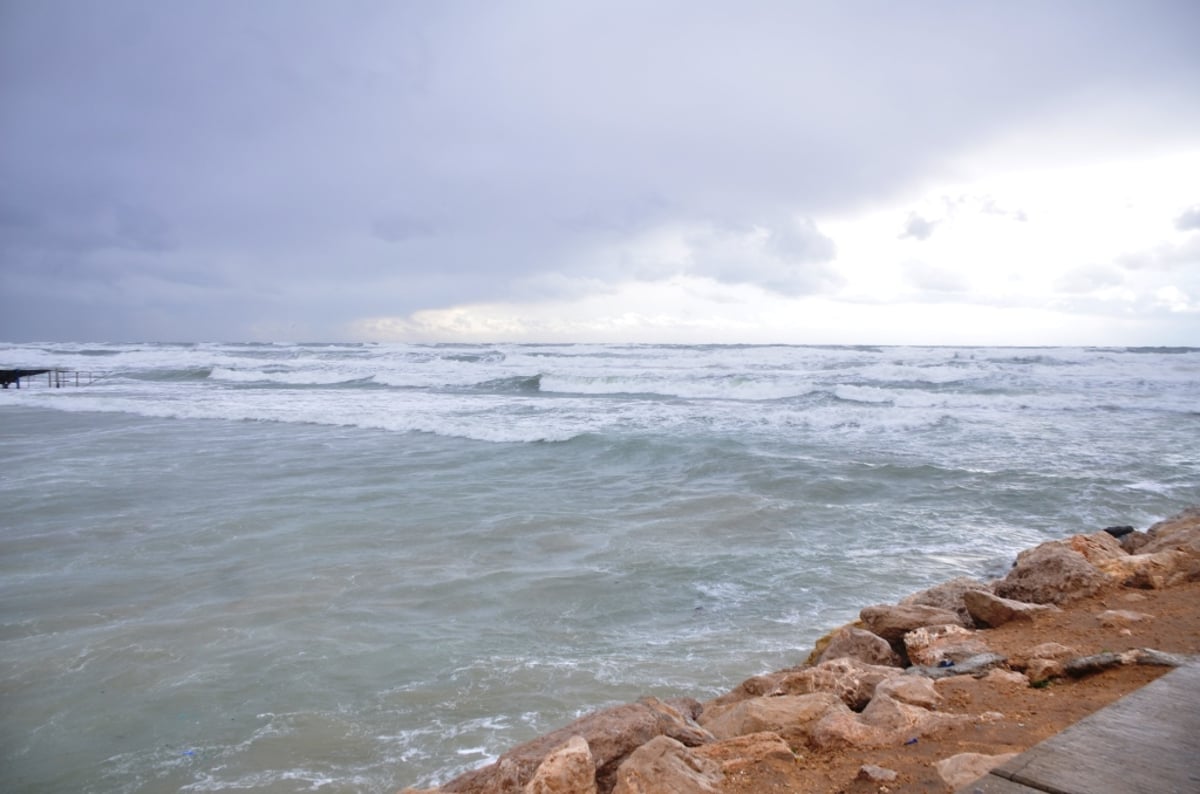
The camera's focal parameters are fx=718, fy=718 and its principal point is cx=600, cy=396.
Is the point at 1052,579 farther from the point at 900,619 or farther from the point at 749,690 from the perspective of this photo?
the point at 749,690

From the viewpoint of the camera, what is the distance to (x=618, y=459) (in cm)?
1441

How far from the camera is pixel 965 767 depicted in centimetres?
255

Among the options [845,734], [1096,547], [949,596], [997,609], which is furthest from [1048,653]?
[1096,547]

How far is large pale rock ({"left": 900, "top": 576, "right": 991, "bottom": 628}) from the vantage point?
5.46 m

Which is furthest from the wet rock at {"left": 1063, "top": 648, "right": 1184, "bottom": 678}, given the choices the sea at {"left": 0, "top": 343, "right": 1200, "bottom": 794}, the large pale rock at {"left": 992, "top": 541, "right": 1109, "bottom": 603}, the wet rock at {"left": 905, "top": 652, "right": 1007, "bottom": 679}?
the sea at {"left": 0, "top": 343, "right": 1200, "bottom": 794}

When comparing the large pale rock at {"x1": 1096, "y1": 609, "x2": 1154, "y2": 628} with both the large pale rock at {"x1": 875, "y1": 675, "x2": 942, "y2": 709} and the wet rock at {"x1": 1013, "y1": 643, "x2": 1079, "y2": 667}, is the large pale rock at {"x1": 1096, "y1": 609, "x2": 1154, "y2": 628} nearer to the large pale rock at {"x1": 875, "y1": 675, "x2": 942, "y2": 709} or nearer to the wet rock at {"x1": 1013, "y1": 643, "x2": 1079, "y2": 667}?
the wet rock at {"x1": 1013, "y1": 643, "x2": 1079, "y2": 667}

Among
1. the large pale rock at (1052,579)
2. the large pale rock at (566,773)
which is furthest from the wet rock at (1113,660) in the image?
the large pale rock at (566,773)

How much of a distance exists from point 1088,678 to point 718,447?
11.6m

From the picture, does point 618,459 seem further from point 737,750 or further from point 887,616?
point 737,750

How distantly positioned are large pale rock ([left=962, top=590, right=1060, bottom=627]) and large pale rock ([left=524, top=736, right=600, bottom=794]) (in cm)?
343

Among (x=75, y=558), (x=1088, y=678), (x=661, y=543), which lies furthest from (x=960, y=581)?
(x=75, y=558)

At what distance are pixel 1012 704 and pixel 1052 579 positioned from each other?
260 centimetres

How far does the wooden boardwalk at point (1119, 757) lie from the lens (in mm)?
2127

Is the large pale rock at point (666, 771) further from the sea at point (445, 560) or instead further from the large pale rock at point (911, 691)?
the sea at point (445, 560)
